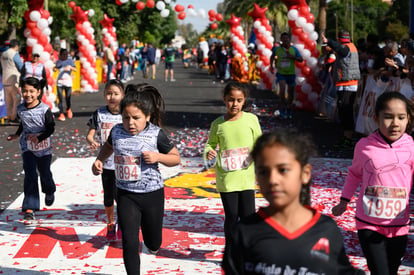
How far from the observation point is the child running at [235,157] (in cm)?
543

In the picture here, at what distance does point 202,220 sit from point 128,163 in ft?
8.32

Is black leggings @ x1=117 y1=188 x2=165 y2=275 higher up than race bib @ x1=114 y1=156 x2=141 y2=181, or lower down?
lower down

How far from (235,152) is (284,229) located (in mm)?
2759

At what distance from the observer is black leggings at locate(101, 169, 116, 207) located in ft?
20.6

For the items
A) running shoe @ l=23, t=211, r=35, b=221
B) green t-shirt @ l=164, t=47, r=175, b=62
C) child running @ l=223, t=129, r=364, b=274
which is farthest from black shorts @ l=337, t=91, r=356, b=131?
green t-shirt @ l=164, t=47, r=175, b=62

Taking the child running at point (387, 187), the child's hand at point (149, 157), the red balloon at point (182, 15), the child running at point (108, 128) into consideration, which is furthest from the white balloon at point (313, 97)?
the child running at point (387, 187)

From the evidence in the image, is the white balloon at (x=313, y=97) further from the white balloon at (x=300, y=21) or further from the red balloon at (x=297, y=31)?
the white balloon at (x=300, y=21)

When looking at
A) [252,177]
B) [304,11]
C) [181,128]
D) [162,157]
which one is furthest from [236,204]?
[304,11]

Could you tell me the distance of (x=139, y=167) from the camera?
4969 millimetres

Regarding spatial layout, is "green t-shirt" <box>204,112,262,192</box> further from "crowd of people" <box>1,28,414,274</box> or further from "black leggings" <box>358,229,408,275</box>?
"black leggings" <box>358,229,408,275</box>

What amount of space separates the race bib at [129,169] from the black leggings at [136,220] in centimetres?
11

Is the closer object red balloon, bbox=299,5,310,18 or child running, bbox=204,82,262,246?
child running, bbox=204,82,262,246

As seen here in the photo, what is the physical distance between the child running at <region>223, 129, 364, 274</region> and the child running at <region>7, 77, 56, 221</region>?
4.63 meters

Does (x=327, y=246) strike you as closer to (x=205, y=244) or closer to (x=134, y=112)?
(x=134, y=112)
